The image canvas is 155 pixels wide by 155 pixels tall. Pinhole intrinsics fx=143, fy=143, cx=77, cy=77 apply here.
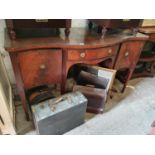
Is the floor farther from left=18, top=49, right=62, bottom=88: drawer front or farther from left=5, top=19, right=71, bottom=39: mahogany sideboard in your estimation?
left=5, top=19, right=71, bottom=39: mahogany sideboard

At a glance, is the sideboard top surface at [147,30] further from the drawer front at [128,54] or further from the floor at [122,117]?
the floor at [122,117]

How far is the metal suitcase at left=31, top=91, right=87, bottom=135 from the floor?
139 mm

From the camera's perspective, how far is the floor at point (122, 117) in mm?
1411

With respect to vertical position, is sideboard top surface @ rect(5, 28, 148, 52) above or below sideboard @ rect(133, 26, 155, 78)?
above

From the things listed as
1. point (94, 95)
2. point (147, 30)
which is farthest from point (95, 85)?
point (147, 30)

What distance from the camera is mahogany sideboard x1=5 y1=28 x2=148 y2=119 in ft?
3.43

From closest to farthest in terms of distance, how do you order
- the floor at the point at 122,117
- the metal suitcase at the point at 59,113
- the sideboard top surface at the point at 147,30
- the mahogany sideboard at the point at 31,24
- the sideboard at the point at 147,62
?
the mahogany sideboard at the point at 31,24
the metal suitcase at the point at 59,113
the floor at the point at 122,117
the sideboard top surface at the point at 147,30
the sideboard at the point at 147,62

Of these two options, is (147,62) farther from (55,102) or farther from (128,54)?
(55,102)

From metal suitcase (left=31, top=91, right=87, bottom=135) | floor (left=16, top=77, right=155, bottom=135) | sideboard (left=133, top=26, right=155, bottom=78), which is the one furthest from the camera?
sideboard (left=133, top=26, right=155, bottom=78)

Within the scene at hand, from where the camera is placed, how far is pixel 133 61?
162cm

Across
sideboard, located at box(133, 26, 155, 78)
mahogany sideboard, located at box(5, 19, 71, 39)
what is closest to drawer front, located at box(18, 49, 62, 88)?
mahogany sideboard, located at box(5, 19, 71, 39)

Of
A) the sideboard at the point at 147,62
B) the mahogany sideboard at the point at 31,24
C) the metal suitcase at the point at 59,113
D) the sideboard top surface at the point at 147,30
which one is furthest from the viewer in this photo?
the sideboard at the point at 147,62

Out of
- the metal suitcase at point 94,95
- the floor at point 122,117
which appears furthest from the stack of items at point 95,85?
the floor at point 122,117
